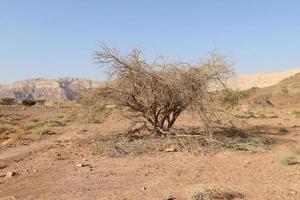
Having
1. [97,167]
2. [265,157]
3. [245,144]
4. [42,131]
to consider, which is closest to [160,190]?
[97,167]

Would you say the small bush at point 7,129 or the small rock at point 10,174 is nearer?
the small rock at point 10,174

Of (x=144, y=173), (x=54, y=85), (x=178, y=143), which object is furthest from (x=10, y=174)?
(x=54, y=85)

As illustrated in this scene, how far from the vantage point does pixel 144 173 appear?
10.3m

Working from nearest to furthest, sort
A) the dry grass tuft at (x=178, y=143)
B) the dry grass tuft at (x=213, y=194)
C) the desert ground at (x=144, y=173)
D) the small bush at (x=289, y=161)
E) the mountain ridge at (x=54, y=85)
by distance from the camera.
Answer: the dry grass tuft at (x=213, y=194)
the desert ground at (x=144, y=173)
the small bush at (x=289, y=161)
the dry grass tuft at (x=178, y=143)
the mountain ridge at (x=54, y=85)

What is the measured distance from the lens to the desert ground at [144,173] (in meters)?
8.55

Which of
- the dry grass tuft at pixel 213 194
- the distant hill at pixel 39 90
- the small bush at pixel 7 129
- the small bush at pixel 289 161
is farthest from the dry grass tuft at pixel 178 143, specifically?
the distant hill at pixel 39 90

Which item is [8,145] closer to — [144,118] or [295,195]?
[144,118]

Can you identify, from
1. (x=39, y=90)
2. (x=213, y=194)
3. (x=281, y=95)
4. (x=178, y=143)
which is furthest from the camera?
(x=39, y=90)

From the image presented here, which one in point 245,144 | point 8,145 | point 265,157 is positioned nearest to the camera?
point 265,157

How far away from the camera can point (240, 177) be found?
9.75 metres

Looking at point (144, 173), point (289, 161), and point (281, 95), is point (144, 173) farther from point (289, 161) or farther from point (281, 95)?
point (281, 95)

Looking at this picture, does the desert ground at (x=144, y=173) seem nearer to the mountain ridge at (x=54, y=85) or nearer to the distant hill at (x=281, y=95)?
the distant hill at (x=281, y=95)

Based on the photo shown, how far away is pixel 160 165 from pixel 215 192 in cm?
336

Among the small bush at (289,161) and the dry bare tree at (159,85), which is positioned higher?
the dry bare tree at (159,85)
